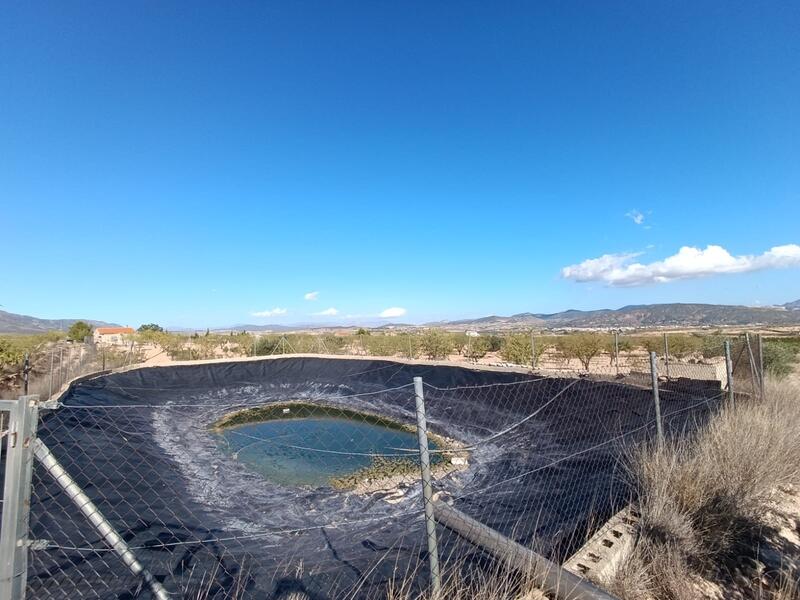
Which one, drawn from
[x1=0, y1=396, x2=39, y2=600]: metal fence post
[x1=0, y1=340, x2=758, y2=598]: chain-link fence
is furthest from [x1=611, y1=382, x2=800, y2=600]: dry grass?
[x1=0, y1=396, x2=39, y2=600]: metal fence post

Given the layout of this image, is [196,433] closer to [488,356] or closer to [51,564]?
[51,564]

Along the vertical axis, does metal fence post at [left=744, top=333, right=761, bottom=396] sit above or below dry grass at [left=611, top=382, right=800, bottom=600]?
above

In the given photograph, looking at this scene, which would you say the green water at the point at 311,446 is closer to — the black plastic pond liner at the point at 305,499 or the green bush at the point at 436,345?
the black plastic pond liner at the point at 305,499

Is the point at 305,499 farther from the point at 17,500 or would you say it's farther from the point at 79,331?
the point at 79,331

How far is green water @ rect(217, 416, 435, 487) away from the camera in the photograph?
22.0 feet

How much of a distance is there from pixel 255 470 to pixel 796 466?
264 inches

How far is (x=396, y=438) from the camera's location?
28.3 ft

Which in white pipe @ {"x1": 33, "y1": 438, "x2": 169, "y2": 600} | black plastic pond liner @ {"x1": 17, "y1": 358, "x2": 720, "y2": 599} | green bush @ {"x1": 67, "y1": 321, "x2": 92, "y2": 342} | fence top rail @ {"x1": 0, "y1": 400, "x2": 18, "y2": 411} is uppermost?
green bush @ {"x1": 67, "y1": 321, "x2": 92, "y2": 342}

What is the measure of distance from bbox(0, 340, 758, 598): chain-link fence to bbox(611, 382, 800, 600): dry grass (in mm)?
489

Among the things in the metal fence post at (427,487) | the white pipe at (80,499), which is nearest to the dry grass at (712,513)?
the metal fence post at (427,487)

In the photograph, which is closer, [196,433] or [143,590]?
[143,590]

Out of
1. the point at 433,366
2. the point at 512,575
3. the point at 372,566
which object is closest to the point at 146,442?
the point at 372,566

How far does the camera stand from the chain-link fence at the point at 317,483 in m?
2.89

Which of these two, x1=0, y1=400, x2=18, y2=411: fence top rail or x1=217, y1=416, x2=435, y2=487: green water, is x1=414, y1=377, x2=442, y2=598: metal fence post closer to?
x1=0, y1=400, x2=18, y2=411: fence top rail
